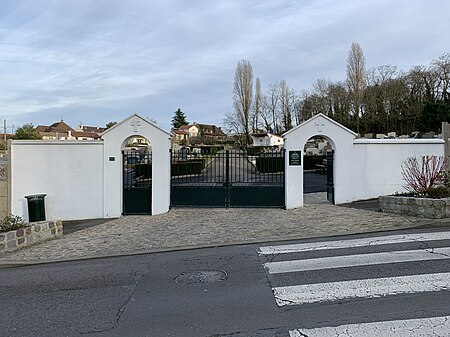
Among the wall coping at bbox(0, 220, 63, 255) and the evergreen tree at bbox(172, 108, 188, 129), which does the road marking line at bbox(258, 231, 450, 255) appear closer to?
the wall coping at bbox(0, 220, 63, 255)

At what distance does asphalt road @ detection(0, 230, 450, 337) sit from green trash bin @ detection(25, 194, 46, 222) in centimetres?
500

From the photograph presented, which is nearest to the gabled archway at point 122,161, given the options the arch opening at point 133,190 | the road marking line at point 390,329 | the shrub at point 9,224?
the arch opening at point 133,190

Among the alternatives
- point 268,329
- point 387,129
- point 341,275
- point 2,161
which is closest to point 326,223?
point 341,275

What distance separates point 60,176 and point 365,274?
34.0ft

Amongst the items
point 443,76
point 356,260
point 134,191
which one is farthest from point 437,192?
point 443,76

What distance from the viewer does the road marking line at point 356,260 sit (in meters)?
6.11

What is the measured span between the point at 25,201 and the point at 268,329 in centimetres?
1095

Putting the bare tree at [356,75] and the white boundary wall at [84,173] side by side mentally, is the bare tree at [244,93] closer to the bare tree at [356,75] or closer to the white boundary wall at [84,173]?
the bare tree at [356,75]

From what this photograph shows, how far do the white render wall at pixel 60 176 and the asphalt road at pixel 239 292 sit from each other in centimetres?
536

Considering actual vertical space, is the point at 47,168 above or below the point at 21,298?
above

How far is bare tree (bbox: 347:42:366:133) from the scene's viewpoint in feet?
167

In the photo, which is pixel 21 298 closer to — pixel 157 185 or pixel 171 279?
pixel 171 279

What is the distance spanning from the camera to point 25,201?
12266 millimetres

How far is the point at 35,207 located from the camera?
11.9 metres
